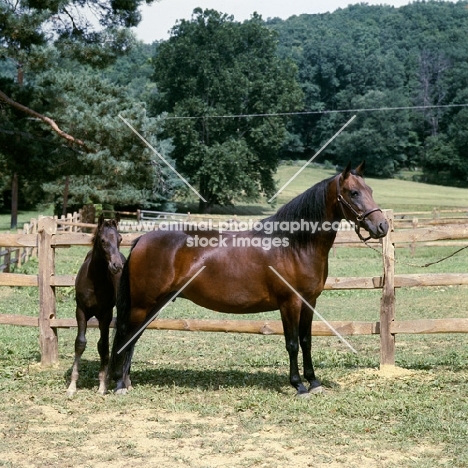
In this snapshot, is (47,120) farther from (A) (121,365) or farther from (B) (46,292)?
(A) (121,365)

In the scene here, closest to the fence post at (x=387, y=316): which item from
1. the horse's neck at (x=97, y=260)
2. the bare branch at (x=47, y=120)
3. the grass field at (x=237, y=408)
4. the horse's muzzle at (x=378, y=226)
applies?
the grass field at (x=237, y=408)

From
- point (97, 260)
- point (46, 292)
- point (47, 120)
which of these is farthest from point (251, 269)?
point (47, 120)

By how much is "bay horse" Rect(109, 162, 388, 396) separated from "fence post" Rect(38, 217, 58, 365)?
1.31 metres

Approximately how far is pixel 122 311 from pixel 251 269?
142 cm

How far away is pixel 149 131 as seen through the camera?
22766mm

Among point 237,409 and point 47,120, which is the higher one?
point 47,120

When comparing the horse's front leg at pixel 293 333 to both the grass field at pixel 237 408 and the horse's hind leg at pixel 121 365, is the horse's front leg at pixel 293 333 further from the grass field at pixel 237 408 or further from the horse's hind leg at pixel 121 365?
the horse's hind leg at pixel 121 365

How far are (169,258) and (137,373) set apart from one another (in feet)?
5.10

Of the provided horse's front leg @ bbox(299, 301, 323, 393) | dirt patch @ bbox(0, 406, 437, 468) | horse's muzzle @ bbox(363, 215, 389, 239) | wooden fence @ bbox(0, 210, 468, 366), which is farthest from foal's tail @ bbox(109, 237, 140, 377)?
horse's muzzle @ bbox(363, 215, 389, 239)

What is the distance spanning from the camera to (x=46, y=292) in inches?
285

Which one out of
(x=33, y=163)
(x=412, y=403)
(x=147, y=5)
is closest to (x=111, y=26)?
(x=147, y=5)

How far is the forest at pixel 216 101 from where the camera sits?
14391 millimetres

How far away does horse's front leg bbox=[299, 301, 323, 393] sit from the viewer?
605cm

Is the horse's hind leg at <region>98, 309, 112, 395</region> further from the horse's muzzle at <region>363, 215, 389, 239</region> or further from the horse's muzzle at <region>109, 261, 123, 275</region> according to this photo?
the horse's muzzle at <region>363, 215, 389, 239</region>
